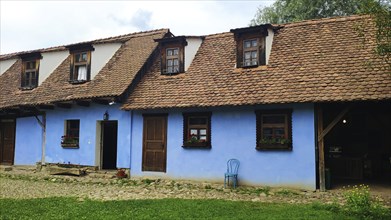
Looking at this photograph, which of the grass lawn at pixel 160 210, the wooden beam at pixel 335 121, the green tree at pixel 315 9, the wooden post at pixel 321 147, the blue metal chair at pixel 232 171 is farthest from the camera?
the green tree at pixel 315 9

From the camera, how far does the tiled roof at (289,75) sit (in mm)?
11016

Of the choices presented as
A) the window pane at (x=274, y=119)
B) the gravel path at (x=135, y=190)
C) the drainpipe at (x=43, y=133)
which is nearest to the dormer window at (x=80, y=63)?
the drainpipe at (x=43, y=133)

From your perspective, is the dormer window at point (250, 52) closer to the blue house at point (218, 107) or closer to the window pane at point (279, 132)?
the blue house at point (218, 107)

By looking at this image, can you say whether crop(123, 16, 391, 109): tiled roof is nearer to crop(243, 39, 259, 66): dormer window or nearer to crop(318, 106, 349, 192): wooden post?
crop(243, 39, 259, 66): dormer window

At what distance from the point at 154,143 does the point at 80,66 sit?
18.6ft

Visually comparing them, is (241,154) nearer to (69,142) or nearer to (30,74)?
(69,142)

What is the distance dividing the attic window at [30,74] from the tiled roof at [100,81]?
1.49 ft

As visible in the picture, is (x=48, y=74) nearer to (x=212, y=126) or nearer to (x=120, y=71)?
(x=120, y=71)

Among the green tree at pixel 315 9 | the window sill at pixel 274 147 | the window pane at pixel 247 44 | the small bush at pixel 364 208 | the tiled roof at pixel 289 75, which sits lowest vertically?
the small bush at pixel 364 208

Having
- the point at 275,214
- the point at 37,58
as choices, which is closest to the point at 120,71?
the point at 37,58

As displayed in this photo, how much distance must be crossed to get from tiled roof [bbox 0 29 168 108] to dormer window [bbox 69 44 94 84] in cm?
41

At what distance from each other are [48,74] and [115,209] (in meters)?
11.7

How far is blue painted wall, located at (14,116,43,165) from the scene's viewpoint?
16547 millimetres

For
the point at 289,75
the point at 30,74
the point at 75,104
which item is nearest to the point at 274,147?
the point at 289,75
